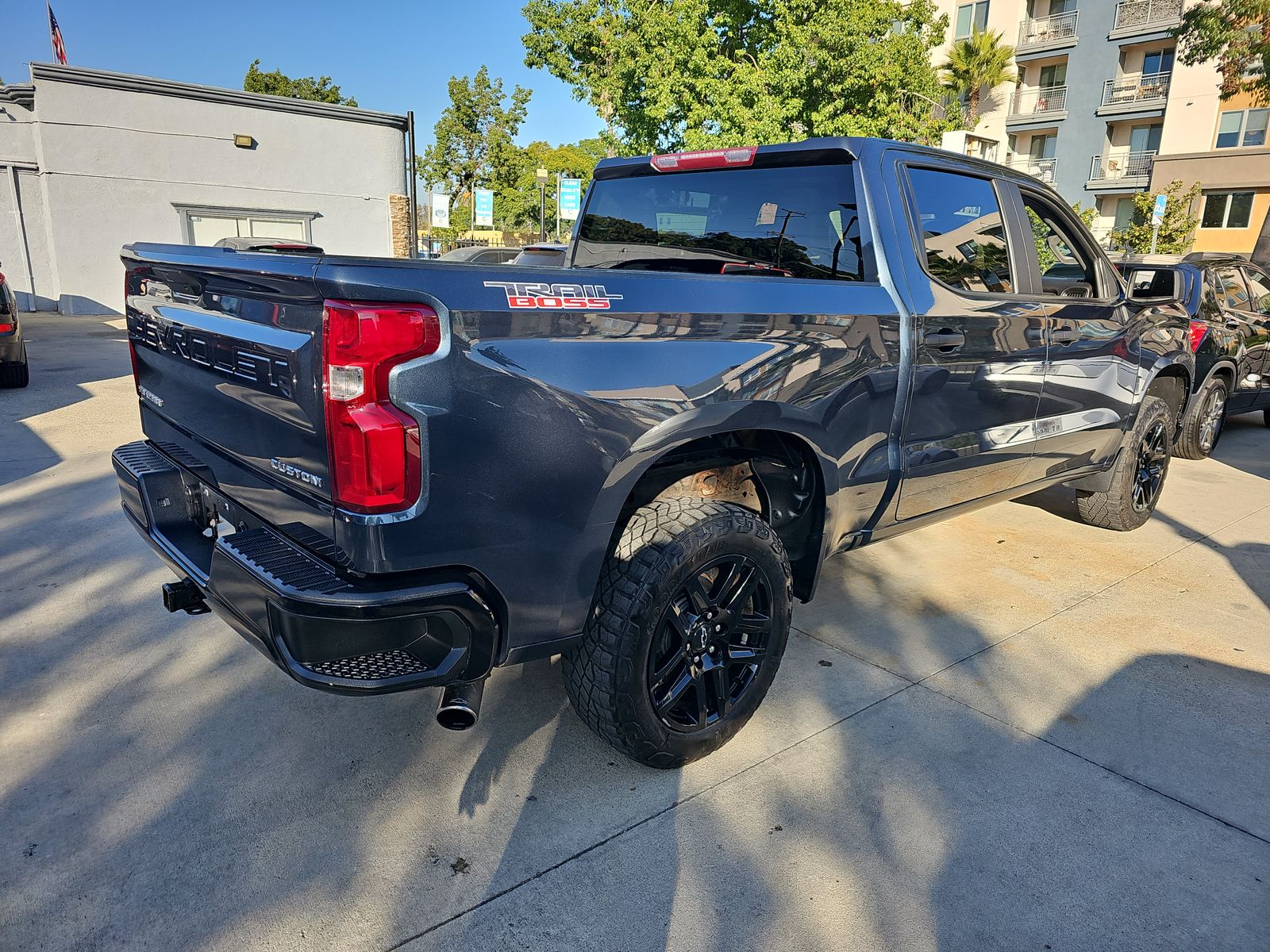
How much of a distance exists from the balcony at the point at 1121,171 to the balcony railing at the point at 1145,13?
4445 mm

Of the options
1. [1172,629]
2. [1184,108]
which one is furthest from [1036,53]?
[1172,629]

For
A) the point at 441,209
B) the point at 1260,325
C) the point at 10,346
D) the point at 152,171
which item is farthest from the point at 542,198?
the point at 1260,325

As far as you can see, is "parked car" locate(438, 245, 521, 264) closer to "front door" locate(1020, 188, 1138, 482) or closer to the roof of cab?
the roof of cab

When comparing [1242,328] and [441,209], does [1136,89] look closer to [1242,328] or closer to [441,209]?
[441,209]

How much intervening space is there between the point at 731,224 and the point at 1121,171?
37.4 meters

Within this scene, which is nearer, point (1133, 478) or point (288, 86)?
point (1133, 478)

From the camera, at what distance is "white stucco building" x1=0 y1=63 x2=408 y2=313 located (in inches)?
688

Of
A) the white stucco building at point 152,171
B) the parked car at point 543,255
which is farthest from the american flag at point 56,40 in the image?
the parked car at point 543,255

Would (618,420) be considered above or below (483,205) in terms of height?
below

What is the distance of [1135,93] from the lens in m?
32.9

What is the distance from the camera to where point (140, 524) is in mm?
2908

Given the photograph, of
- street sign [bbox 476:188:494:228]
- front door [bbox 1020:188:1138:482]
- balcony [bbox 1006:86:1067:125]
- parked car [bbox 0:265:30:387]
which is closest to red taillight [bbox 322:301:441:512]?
front door [bbox 1020:188:1138:482]

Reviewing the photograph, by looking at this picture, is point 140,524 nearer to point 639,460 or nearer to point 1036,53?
point 639,460

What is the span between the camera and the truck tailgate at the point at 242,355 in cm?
205
